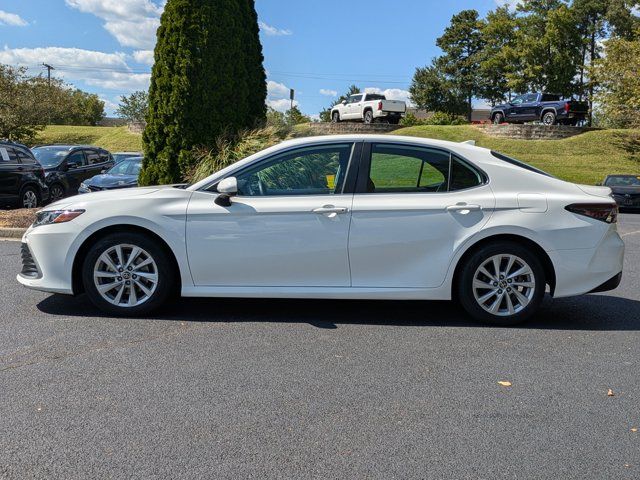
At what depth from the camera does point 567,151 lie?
32594 mm

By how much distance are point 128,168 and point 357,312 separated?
1106 centimetres

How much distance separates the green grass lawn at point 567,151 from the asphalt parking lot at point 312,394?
25.4 meters

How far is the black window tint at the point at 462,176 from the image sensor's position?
5.37 metres

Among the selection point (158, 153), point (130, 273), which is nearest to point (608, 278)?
point (130, 273)

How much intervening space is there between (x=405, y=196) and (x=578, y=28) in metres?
55.1

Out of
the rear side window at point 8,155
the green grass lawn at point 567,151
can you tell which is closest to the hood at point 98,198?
the rear side window at point 8,155

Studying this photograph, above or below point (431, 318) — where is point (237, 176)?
above

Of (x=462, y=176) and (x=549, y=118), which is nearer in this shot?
(x=462, y=176)

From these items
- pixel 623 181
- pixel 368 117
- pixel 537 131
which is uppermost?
pixel 368 117

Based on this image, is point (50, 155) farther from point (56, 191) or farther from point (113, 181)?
point (113, 181)

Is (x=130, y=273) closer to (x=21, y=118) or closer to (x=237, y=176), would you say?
(x=237, y=176)

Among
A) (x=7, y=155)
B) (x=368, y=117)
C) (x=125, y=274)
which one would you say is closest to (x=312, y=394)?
(x=125, y=274)

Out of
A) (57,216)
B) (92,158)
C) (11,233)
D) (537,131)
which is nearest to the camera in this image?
(57,216)

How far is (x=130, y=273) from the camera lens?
17.5 ft
